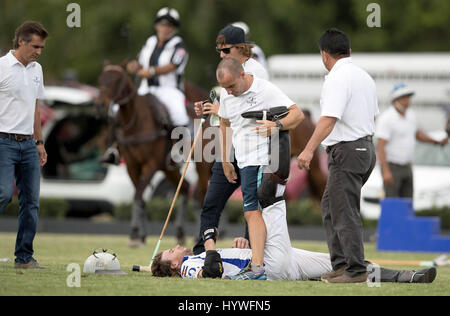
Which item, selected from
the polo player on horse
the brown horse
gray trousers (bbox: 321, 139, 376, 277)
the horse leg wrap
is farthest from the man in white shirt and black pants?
the brown horse

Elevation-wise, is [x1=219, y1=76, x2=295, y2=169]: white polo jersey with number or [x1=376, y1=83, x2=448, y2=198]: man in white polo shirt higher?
[x1=219, y1=76, x2=295, y2=169]: white polo jersey with number

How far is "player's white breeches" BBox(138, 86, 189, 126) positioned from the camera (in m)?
15.7

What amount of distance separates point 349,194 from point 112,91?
7.66m

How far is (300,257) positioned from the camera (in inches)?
353

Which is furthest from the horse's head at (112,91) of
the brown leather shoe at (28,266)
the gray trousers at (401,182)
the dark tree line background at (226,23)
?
the dark tree line background at (226,23)

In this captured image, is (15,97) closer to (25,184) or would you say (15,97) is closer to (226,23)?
(25,184)

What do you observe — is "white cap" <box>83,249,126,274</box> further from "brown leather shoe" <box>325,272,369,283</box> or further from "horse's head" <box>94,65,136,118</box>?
"horse's head" <box>94,65,136,118</box>

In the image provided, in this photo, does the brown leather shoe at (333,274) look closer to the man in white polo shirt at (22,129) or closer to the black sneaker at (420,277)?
the black sneaker at (420,277)

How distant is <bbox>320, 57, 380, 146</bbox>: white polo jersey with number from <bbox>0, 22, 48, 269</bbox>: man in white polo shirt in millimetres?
2796

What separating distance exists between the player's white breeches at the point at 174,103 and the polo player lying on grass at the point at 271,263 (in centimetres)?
687

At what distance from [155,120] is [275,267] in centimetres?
761

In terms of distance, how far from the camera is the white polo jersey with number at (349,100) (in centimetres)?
852
